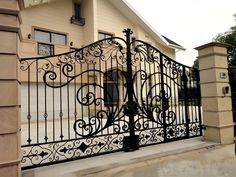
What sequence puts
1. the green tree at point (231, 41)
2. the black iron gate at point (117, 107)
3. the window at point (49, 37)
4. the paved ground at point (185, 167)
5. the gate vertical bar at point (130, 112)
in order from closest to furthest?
1. the paved ground at point (185, 167)
2. the black iron gate at point (117, 107)
3. the gate vertical bar at point (130, 112)
4. the window at point (49, 37)
5. the green tree at point (231, 41)

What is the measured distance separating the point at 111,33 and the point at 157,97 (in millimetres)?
8963

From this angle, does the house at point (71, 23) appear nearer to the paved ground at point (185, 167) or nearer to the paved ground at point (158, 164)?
the paved ground at point (158, 164)

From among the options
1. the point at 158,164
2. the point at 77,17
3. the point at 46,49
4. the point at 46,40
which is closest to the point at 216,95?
the point at 158,164

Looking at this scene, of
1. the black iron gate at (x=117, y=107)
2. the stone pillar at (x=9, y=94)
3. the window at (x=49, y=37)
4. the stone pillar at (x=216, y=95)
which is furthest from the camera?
the window at (x=49, y=37)

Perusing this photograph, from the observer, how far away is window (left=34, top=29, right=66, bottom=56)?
10969 millimetres

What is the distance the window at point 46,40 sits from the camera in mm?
10969

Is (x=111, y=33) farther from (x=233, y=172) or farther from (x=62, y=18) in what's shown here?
(x=233, y=172)

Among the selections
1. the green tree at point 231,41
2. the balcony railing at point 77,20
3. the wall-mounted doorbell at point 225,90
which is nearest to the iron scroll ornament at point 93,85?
the wall-mounted doorbell at point 225,90

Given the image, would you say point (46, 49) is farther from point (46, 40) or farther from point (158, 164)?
point (158, 164)

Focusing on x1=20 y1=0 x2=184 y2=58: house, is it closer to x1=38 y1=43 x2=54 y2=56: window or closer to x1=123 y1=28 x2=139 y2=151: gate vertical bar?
x1=38 y1=43 x2=54 y2=56: window

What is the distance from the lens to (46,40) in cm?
1130

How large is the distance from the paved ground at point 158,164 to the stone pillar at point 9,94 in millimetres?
614

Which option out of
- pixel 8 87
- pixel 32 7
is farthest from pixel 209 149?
pixel 32 7

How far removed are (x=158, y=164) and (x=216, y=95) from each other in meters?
2.20
